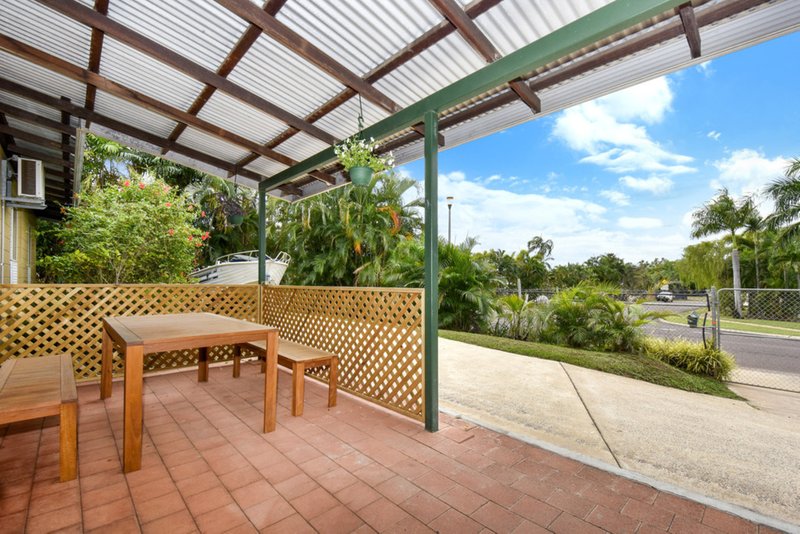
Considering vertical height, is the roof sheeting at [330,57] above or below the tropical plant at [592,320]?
above

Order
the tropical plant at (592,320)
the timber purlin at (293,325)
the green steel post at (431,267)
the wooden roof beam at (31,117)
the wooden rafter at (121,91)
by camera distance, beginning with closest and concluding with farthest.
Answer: the green steel post at (431,267)
the wooden rafter at (121,91)
the timber purlin at (293,325)
the wooden roof beam at (31,117)
the tropical plant at (592,320)

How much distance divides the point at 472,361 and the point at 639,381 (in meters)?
2.41

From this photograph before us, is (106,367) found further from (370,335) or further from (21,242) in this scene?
(21,242)

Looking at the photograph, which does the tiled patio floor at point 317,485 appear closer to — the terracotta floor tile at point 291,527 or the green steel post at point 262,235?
the terracotta floor tile at point 291,527

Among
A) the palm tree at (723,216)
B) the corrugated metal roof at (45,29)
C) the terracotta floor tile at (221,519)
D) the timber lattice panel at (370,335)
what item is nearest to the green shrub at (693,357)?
the timber lattice panel at (370,335)

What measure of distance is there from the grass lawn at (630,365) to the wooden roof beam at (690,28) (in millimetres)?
4680

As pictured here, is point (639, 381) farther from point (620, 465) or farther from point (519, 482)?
point (519, 482)

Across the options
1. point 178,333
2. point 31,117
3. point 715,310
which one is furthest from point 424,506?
point 715,310

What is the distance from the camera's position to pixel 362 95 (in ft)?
10.9

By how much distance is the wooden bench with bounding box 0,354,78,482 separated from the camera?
6.44 ft

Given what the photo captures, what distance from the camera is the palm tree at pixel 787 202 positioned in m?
14.9

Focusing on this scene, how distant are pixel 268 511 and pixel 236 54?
3358 mm

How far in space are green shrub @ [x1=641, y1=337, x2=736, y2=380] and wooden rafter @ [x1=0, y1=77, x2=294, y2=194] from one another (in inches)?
309

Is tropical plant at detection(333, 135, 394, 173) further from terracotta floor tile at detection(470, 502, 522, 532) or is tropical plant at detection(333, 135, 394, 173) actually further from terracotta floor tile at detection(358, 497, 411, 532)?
terracotta floor tile at detection(470, 502, 522, 532)
